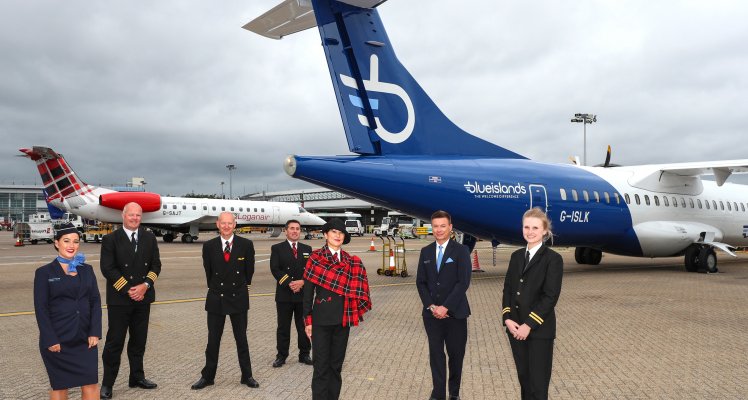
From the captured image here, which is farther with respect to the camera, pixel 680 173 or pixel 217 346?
pixel 680 173

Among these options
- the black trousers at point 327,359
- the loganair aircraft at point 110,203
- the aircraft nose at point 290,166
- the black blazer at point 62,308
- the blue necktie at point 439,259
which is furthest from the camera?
the loganair aircraft at point 110,203

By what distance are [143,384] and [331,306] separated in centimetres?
242

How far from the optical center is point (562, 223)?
14820mm

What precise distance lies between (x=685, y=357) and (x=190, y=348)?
642cm

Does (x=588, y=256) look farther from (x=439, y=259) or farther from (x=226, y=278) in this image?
(x=226, y=278)

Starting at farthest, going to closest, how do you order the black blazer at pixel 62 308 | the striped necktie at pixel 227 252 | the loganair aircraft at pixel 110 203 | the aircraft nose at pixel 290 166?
the loganair aircraft at pixel 110 203
the aircraft nose at pixel 290 166
the striped necktie at pixel 227 252
the black blazer at pixel 62 308

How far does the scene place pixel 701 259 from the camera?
677 inches

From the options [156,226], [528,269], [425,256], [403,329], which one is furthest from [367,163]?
[156,226]

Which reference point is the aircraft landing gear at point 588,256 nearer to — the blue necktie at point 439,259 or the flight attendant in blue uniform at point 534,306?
the blue necktie at point 439,259

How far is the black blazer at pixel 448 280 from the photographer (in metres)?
5.00

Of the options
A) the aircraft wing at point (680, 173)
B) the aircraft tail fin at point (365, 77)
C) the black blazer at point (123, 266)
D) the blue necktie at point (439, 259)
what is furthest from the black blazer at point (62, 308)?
the aircraft wing at point (680, 173)

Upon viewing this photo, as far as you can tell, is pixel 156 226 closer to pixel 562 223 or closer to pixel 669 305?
pixel 562 223

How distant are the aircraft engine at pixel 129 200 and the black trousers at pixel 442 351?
110 ft

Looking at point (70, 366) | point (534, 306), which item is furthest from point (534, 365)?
point (70, 366)
